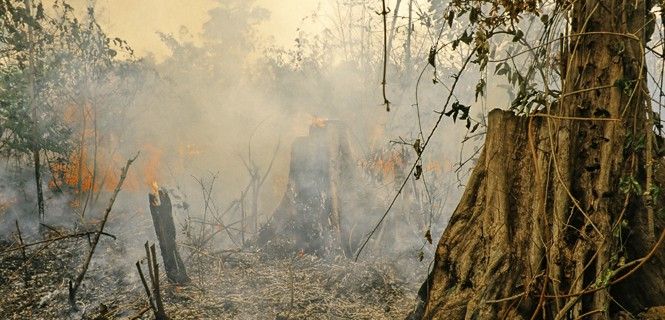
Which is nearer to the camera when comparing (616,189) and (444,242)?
(616,189)

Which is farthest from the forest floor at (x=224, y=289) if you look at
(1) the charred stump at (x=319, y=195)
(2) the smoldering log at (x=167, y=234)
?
(1) the charred stump at (x=319, y=195)

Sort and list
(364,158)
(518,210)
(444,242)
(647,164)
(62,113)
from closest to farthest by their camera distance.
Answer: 1. (647,164)
2. (518,210)
3. (444,242)
4. (364,158)
5. (62,113)

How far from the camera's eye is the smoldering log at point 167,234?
21.7 feet

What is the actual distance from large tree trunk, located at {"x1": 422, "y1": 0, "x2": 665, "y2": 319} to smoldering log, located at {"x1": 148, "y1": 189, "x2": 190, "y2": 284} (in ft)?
17.1

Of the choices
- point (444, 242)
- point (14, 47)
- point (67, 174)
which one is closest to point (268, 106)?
point (67, 174)

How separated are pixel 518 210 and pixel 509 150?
12.7 inches

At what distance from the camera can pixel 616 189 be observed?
212 cm

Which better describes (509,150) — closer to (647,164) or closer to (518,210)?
(518,210)

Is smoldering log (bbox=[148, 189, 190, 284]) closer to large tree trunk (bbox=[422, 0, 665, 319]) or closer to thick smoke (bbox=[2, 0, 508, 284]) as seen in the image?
thick smoke (bbox=[2, 0, 508, 284])

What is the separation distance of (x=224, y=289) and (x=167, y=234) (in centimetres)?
117

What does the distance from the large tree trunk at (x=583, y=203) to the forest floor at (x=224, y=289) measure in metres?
3.61

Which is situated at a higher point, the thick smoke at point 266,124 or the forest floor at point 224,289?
the thick smoke at point 266,124

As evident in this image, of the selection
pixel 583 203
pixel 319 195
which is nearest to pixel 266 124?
pixel 319 195

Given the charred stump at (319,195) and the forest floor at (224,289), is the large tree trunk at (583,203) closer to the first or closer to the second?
the forest floor at (224,289)
